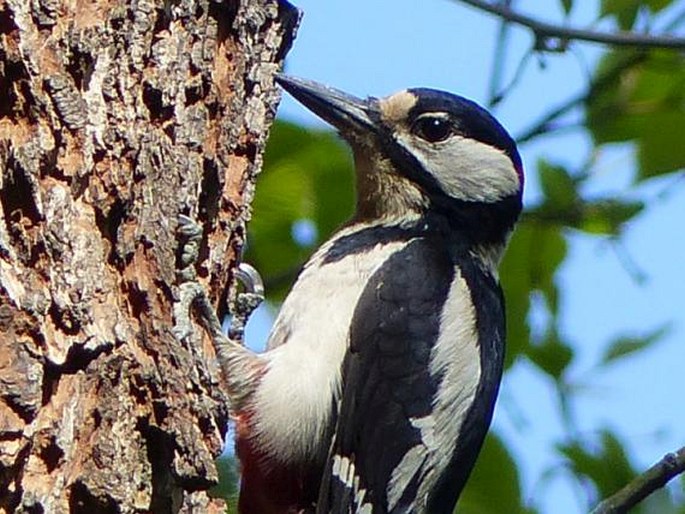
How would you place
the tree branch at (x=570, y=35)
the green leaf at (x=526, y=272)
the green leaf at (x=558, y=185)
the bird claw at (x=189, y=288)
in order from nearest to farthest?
1. the bird claw at (x=189, y=288)
2. the tree branch at (x=570, y=35)
3. the green leaf at (x=526, y=272)
4. the green leaf at (x=558, y=185)

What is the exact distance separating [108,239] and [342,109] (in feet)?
3.99

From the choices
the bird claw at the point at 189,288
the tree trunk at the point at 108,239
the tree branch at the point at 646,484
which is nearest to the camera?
the tree trunk at the point at 108,239

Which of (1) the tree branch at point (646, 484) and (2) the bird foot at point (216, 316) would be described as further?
(2) the bird foot at point (216, 316)

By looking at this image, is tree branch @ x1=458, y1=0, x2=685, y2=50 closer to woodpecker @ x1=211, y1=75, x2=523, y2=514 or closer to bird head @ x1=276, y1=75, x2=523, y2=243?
bird head @ x1=276, y1=75, x2=523, y2=243

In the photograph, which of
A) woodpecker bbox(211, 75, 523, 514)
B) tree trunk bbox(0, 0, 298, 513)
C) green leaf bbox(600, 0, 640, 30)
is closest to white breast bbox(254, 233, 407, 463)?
woodpecker bbox(211, 75, 523, 514)

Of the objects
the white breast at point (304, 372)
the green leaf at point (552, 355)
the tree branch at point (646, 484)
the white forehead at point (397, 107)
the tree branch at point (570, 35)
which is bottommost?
the tree branch at point (646, 484)

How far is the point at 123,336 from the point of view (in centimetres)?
217

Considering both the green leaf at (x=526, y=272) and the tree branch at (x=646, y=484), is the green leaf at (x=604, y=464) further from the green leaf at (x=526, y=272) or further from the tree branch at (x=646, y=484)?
the tree branch at (x=646, y=484)

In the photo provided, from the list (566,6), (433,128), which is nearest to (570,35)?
(566,6)

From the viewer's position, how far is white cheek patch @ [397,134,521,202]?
11.1 feet

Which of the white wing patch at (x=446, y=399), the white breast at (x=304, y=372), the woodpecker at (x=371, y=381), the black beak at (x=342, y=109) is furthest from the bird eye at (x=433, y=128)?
the white breast at (x=304, y=372)

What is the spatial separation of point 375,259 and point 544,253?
2.68ft

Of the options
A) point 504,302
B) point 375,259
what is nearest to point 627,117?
point 504,302

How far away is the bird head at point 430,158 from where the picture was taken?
10.9 ft
